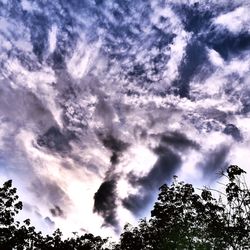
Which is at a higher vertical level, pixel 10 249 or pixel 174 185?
pixel 174 185

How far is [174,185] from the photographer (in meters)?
37.3

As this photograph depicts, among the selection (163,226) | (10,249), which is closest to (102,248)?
(163,226)

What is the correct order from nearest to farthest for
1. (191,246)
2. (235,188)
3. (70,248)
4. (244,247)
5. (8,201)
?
(235,188) → (244,247) → (8,201) → (191,246) → (70,248)

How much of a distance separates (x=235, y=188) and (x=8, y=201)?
17979 mm

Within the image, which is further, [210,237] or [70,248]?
[70,248]

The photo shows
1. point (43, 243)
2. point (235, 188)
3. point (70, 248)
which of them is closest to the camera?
point (235, 188)

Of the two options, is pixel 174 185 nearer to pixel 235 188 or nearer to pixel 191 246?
pixel 191 246

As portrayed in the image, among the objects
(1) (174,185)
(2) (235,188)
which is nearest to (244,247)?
(2) (235,188)

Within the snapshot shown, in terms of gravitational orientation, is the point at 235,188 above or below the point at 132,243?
below

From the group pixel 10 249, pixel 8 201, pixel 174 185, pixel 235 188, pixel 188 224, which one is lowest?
pixel 10 249

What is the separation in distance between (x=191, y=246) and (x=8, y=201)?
16196 millimetres

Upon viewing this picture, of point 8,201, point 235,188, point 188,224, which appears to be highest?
A: point 188,224

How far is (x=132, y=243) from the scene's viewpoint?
47156mm

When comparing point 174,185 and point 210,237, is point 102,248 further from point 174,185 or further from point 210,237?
point 210,237
